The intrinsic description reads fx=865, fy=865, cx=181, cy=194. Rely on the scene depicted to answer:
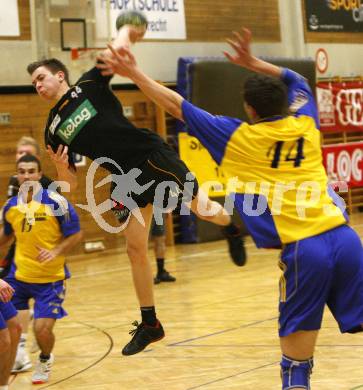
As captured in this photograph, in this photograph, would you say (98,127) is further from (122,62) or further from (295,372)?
(295,372)

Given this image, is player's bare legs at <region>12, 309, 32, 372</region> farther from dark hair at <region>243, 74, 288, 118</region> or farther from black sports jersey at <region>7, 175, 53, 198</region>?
dark hair at <region>243, 74, 288, 118</region>

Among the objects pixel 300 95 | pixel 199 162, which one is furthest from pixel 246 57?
pixel 199 162

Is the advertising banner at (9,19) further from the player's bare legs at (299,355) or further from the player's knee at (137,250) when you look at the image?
the player's bare legs at (299,355)

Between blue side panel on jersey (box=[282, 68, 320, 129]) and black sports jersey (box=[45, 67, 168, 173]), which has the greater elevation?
blue side panel on jersey (box=[282, 68, 320, 129])

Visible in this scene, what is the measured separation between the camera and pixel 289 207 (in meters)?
4.68

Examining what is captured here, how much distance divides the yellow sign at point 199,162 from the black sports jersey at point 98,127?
11.0 metres

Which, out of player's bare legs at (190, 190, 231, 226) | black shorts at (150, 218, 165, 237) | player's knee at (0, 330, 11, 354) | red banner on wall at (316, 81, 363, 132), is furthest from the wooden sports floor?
red banner on wall at (316, 81, 363, 132)

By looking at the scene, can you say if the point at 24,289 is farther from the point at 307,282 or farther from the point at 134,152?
the point at 307,282

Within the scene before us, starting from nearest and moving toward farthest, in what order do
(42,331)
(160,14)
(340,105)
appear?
1. (42,331)
2. (160,14)
3. (340,105)

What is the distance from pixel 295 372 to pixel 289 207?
90cm

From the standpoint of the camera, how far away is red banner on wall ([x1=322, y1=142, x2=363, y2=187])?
19344mm

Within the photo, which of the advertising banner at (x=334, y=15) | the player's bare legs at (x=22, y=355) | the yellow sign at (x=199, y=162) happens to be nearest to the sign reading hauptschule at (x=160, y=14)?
the yellow sign at (x=199, y=162)

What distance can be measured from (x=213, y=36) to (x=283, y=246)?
564 inches

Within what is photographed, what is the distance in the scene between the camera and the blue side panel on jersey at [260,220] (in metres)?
4.71
